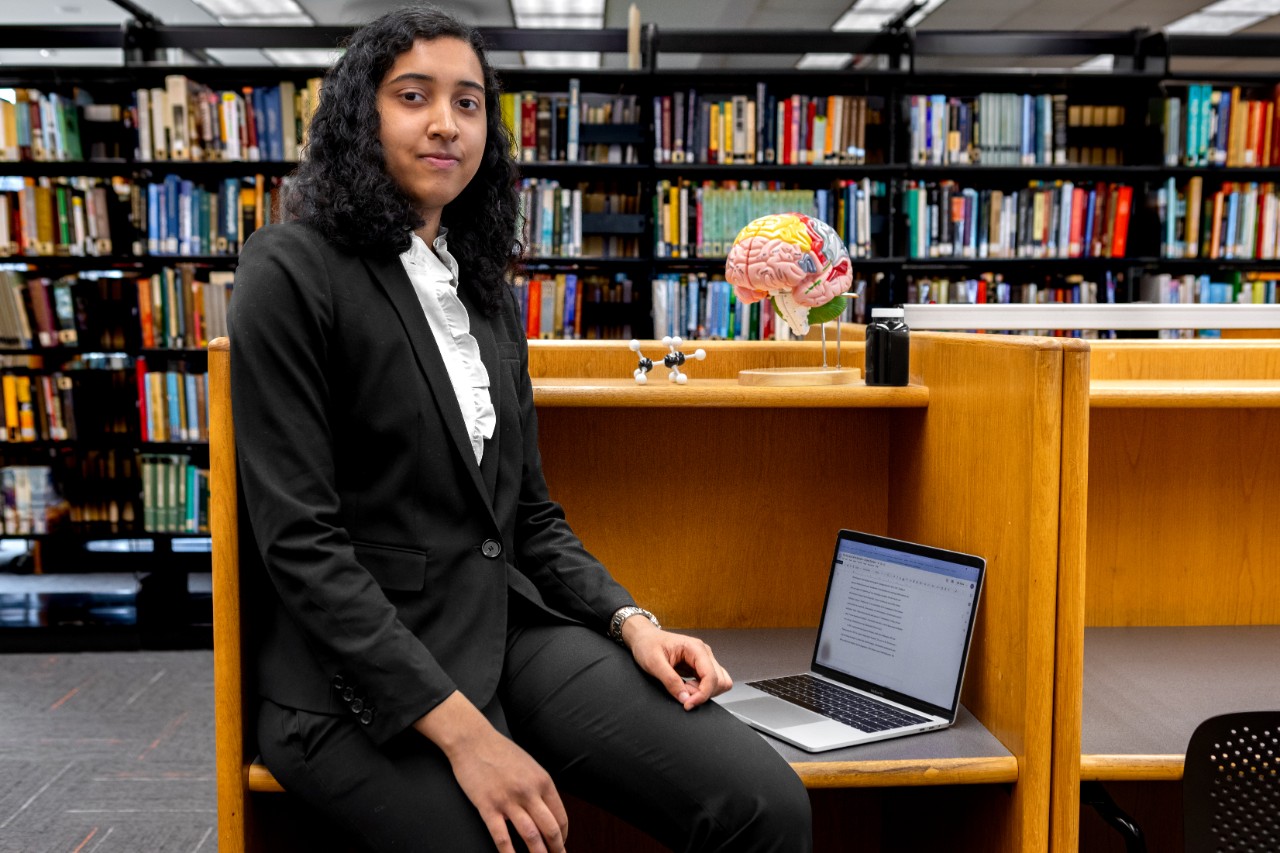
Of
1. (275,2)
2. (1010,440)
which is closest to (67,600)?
(1010,440)

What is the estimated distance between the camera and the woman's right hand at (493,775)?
42.8 inches

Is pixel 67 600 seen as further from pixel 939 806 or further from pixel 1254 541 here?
pixel 1254 541

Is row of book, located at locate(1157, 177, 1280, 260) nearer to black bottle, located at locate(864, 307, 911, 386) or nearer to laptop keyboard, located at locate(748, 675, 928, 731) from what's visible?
black bottle, located at locate(864, 307, 911, 386)

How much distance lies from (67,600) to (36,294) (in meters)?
1.14

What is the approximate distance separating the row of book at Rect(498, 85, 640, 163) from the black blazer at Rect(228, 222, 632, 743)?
2975 mm

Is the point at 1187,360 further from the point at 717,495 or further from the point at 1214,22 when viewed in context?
the point at 1214,22

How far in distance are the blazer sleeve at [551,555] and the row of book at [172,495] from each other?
291cm

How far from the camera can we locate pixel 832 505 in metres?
1.80

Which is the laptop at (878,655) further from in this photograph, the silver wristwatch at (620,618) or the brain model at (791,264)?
the brain model at (791,264)

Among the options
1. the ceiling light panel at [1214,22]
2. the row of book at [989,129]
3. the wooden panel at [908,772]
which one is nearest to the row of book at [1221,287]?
the row of book at [989,129]

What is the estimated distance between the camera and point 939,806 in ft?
5.13

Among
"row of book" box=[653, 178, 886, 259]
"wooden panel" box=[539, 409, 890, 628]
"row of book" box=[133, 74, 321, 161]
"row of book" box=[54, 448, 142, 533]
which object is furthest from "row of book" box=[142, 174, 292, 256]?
"wooden panel" box=[539, 409, 890, 628]

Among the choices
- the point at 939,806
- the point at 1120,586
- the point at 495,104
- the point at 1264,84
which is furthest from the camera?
the point at 1264,84

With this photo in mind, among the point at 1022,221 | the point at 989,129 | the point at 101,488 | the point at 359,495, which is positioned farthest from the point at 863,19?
the point at 359,495
